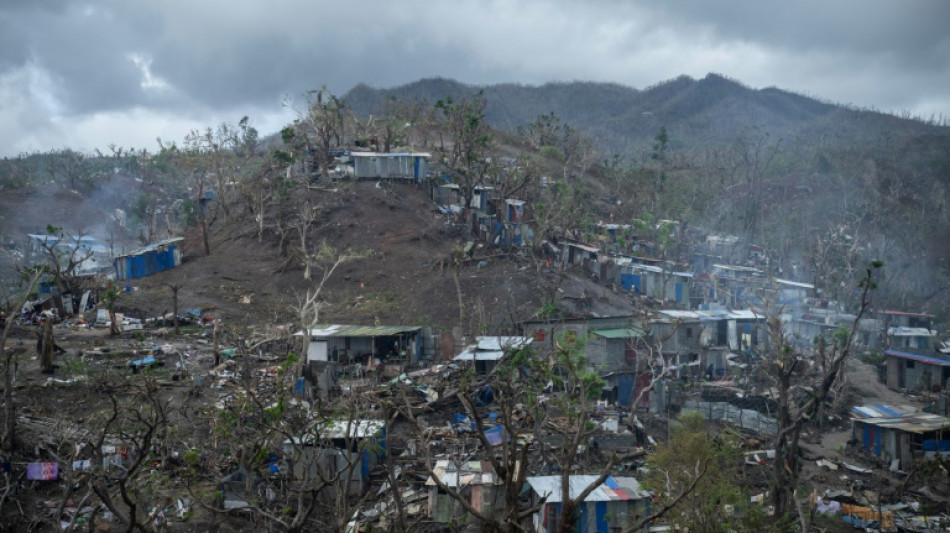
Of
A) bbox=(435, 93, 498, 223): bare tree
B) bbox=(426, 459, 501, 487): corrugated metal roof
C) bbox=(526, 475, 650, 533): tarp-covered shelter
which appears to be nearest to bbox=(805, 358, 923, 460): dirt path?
bbox=(526, 475, 650, 533): tarp-covered shelter

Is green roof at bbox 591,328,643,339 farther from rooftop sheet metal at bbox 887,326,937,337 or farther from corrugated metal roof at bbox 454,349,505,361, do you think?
rooftop sheet metal at bbox 887,326,937,337

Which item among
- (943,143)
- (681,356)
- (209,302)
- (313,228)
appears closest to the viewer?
(681,356)

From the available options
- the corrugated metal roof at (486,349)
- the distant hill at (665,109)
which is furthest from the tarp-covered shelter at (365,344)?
the distant hill at (665,109)

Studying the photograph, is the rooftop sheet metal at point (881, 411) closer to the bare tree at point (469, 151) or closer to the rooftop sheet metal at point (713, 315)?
the rooftop sheet metal at point (713, 315)

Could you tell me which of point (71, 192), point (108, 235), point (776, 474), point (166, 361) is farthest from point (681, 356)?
point (71, 192)

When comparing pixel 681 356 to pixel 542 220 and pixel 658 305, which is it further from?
pixel 542 220

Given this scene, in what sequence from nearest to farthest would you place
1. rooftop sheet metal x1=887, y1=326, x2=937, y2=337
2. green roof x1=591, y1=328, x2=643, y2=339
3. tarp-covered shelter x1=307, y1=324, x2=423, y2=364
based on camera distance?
1. green roof x1=591, y1=328, x2=643, y2=339
2. tarp-covered shelter x1=307, y1=324, x2=423, y2=364
3. rooftop sheet metal x1=887, y1=326, x2=937, y2=337
